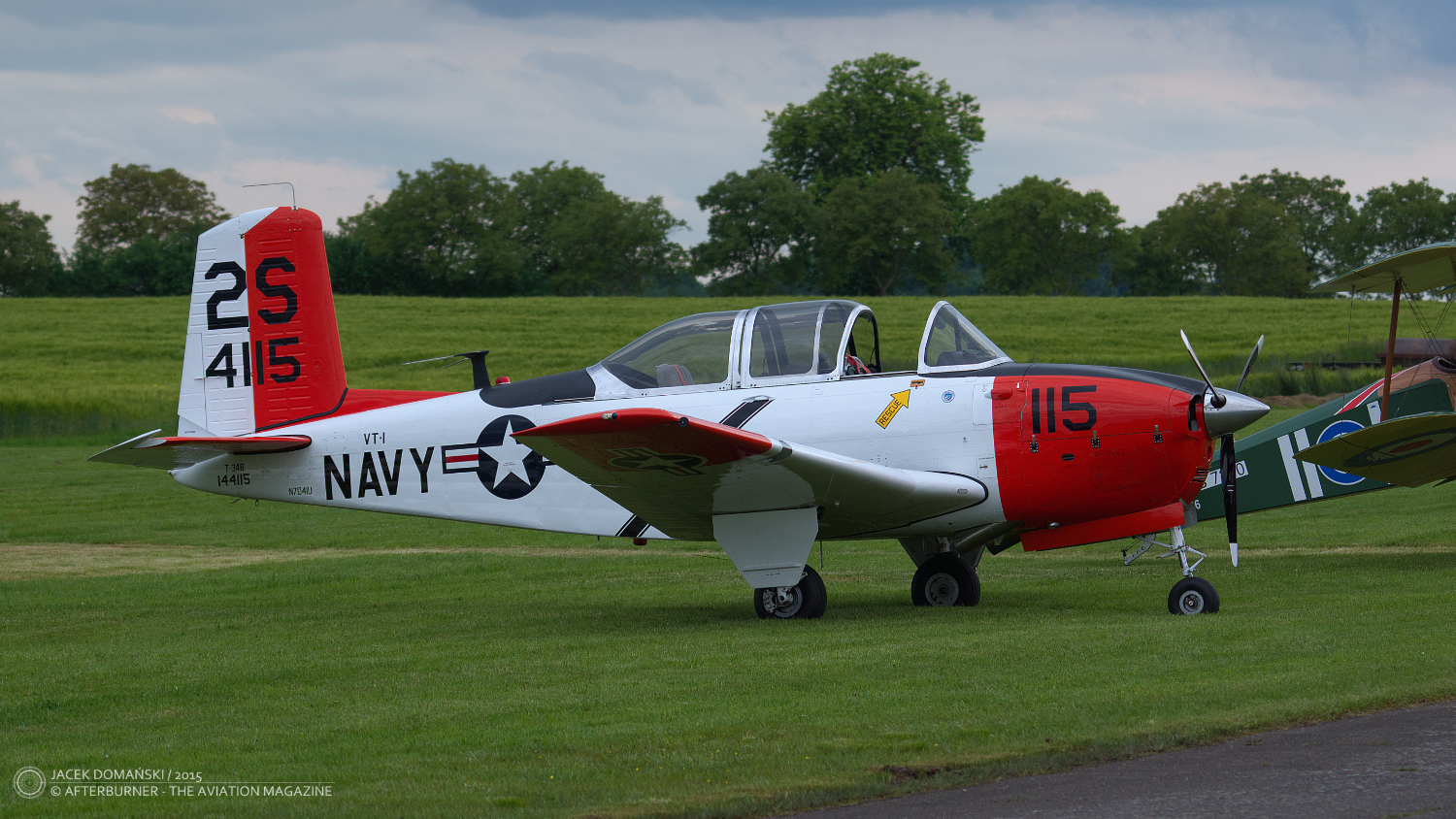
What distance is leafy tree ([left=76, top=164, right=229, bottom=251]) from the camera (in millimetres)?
97250

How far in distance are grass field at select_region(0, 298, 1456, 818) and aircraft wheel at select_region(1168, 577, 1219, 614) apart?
0.20 m

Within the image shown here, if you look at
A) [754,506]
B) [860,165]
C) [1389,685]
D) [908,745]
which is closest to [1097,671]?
[1389,685]

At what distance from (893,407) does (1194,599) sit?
2.79 m

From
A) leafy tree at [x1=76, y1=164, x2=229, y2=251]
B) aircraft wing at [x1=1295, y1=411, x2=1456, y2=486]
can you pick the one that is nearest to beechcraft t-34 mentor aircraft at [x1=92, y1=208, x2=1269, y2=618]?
aircraft wing at [x1=1295, y1=411, x2=1456, y2=486]

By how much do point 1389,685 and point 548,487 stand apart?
23.3ft

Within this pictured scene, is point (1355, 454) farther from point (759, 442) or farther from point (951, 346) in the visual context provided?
point (759, 442)

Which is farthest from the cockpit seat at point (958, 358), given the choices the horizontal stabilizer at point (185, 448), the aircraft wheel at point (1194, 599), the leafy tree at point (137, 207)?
the leafy tree at point (137, 207)

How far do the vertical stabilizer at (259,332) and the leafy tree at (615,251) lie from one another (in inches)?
2759

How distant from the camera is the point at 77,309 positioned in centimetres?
5503

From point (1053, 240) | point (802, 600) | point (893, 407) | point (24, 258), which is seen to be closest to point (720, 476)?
point (802, 600)

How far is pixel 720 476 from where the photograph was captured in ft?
31.8

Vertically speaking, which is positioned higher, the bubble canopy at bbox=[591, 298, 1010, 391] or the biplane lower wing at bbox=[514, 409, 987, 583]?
the bubble canopy at bbox=[591, 298, 1010, 391]

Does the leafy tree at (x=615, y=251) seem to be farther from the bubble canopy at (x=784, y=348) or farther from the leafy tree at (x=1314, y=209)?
the bubble canopy at (x=784, y=348)

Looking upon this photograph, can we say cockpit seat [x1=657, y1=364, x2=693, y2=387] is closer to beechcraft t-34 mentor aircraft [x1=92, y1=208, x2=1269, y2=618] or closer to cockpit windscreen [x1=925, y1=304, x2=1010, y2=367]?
beechcraft t-34 mentor aircraft [x1=92, y1=208, x2=1269, y2=618]
